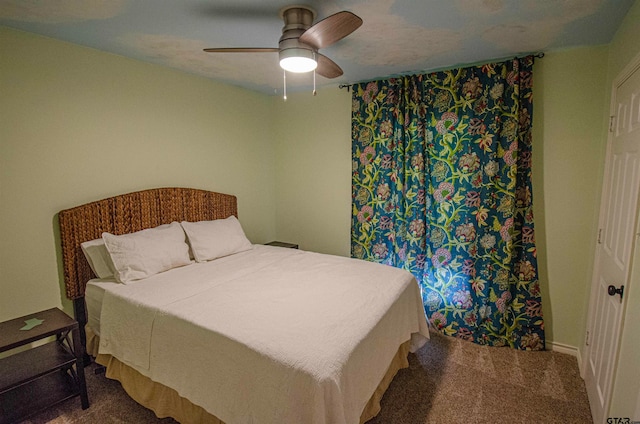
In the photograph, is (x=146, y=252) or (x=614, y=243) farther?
(x=146, y=252)

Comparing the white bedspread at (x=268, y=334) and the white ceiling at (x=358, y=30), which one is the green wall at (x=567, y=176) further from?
the white bedspread at (x=268, y=334)

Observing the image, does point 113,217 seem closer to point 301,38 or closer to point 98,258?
point 98,258

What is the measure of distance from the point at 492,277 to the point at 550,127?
1.30m

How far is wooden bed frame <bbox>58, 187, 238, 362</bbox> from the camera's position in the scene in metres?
2.34

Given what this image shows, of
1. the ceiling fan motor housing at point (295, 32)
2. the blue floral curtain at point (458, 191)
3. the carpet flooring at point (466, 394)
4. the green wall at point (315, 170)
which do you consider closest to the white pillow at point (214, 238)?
the green wall at point (315, 170)

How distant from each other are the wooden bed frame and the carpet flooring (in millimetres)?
591

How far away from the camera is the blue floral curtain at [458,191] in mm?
2619

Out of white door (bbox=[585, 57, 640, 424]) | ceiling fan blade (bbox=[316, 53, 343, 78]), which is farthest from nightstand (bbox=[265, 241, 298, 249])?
white door (bbox=[585, 57, 640, 424])

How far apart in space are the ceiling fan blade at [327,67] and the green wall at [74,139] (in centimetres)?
158

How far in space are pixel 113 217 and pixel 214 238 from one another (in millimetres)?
808

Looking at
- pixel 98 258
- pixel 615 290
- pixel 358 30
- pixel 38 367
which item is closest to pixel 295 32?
pixel 358 30

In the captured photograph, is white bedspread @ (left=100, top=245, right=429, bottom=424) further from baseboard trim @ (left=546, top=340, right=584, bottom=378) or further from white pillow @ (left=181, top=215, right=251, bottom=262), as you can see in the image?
baseboard trim @ (left=546, top=340, right=584, bottom=378)

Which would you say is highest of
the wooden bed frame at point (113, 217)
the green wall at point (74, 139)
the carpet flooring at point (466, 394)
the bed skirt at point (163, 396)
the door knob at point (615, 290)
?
the green wall at point (74, 139)

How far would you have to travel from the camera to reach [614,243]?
190 centimetres
